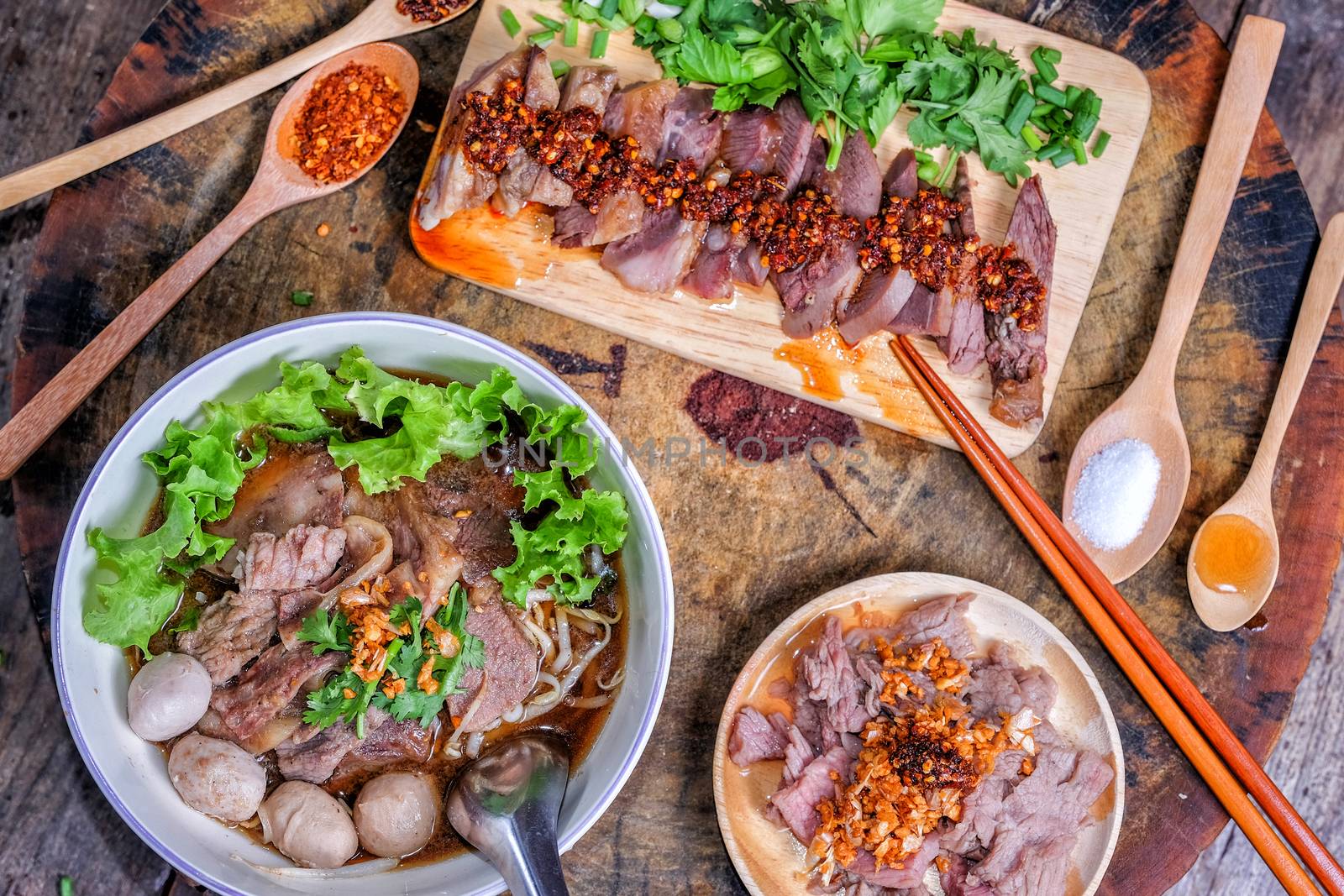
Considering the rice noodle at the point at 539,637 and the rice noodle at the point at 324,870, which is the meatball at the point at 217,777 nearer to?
the rice noodle at the point at 324,870

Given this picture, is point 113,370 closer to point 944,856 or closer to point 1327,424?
point 944,856

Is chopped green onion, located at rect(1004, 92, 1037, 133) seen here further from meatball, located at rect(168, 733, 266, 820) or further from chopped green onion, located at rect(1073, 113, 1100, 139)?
meatball, located at rect(168, 733, 266, 820)

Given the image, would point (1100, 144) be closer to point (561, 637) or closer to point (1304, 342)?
point (1304, 342)

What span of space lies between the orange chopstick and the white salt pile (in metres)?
0.19

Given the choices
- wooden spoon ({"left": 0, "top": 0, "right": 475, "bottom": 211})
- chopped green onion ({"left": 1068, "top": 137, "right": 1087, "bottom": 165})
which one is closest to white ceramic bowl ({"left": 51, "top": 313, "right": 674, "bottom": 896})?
wooden spoon ({"left": 0, "top": 0, "right": 475, "bottom": 211})

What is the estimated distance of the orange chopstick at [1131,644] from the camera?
3.23 metres

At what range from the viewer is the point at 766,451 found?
11.3 feet

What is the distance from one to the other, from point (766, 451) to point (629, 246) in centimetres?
92

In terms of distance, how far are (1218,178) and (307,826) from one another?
3907 mm

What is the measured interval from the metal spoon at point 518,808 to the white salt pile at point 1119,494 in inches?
82.8

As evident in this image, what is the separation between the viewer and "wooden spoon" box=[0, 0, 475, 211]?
3225mm

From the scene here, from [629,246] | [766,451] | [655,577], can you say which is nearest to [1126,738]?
[766,451]

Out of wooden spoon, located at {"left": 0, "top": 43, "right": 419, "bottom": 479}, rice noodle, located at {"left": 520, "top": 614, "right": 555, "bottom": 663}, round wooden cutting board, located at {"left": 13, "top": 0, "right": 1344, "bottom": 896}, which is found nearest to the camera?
Answer: rice noodle, located at {"left": 520, "top": 614, "right": 555, "bottom": 663}

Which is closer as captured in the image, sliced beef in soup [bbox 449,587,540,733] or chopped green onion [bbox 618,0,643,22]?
sliced beef in soup [bbox 449,587,540,733]
